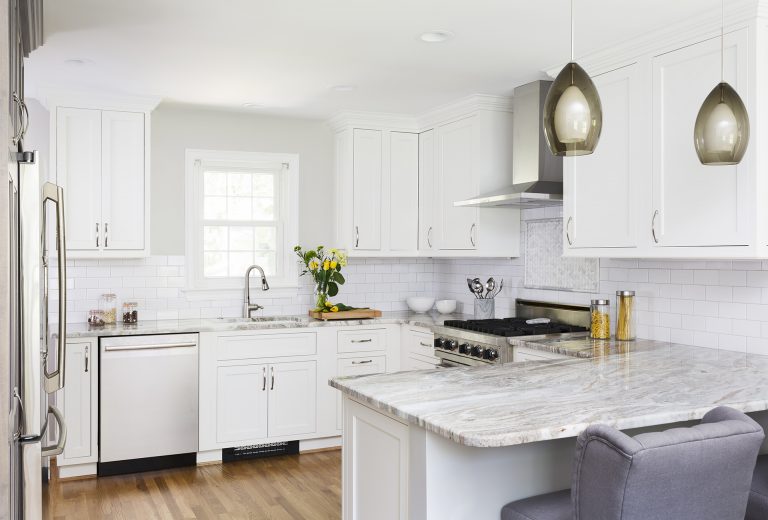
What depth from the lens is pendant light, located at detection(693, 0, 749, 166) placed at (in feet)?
7.50

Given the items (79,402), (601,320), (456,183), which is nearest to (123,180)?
(79,402)

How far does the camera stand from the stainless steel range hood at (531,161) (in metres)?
4.35

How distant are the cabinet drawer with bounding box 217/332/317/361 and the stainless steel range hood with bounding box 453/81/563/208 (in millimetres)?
1596

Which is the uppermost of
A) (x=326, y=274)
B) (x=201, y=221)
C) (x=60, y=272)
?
(x=201, y=221)

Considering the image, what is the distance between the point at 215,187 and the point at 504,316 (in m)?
2.46

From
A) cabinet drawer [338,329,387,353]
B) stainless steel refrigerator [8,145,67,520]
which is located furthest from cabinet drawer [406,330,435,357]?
stainless steel refrigerator [8,145,67,520]

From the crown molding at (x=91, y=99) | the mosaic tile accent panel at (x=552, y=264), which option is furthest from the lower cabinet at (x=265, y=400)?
the crown molding at (x=91, y=99)

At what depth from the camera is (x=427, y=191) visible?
18.4 ft

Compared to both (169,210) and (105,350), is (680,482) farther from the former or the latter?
(169,210)

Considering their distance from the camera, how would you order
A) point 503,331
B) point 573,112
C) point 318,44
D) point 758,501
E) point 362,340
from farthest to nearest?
point 362,340, point 503,331, point 318,44, point 758,501, point 573,112

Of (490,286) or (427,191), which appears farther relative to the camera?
(427,191)

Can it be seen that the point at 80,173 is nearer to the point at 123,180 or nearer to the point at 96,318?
the point at 123,180

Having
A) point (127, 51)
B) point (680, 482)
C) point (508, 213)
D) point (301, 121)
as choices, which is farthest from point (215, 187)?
point (680, 482)

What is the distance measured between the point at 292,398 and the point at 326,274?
3.25 ft
